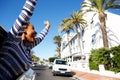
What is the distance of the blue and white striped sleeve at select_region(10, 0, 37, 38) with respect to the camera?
2143 mm

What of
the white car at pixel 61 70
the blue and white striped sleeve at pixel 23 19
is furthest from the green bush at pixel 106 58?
the blue and white striped sleeve at pixel 23 19

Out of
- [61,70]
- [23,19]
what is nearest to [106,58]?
[61,70]

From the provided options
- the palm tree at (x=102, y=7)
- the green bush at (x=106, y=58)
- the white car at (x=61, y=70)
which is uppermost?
the palm tree at (x=102, y=7)

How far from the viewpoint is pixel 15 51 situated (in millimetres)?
2133

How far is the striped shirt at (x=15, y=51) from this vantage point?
2.07m

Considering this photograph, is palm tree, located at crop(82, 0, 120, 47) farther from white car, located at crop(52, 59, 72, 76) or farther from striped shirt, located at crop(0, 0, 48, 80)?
striped shirt, located at crop(0, 0, 48, 80)

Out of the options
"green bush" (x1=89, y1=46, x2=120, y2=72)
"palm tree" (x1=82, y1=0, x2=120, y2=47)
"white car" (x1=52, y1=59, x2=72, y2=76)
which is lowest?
"white car" (x1=52, y1=59, x2=72, y2=76)

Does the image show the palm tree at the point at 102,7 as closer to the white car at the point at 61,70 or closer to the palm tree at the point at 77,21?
the white car at the point at 61,70

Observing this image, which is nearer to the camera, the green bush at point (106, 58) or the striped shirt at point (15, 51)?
the striped shirt at point (15, 51)

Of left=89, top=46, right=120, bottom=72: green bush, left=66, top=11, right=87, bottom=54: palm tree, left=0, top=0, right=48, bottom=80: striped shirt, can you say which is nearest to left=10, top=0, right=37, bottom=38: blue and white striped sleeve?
left=0, top=0, right=48, bottom=80: striped shirt

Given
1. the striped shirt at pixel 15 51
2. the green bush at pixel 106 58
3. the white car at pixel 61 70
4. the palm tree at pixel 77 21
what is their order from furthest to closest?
the palm tree at pixel 77 21 < the white car at pixel 61 70 < the green bush at pixel 106 58 < the striped shirt at pixel 15 51

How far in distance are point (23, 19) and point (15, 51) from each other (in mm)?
299

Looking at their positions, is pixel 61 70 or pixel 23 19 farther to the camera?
pixel 61 70

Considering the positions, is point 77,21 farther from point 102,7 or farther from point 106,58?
point 106,58
